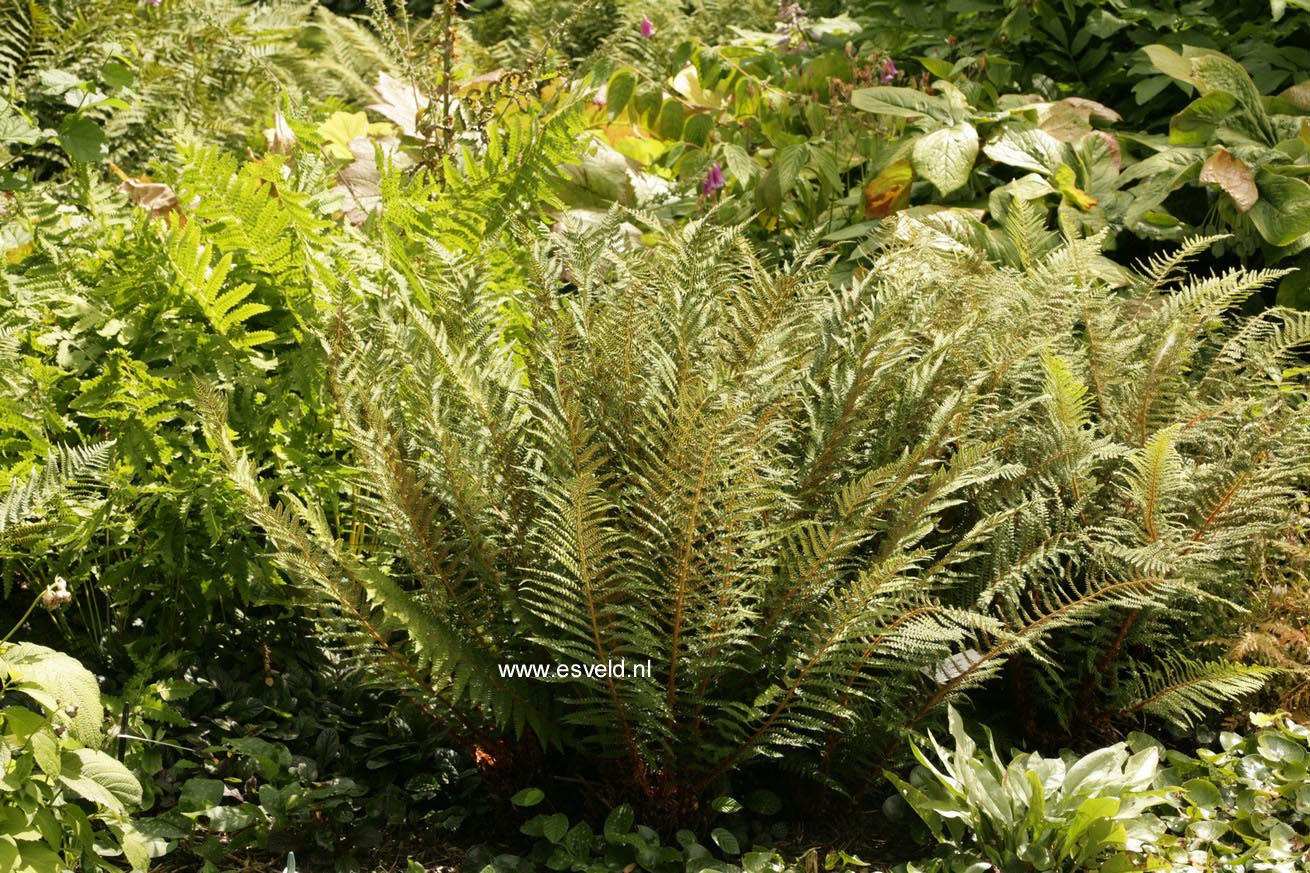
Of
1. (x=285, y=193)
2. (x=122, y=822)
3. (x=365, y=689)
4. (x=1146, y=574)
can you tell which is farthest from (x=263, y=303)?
(x=1146, y=574)

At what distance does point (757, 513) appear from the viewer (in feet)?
5.85

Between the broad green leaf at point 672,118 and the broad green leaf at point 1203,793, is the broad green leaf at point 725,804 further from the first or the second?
the broad green leaf at point 672,118

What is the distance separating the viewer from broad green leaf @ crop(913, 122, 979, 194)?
3514 mm

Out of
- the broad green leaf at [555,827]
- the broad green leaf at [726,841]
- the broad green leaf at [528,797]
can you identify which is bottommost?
the broad green leaf at [726,841]

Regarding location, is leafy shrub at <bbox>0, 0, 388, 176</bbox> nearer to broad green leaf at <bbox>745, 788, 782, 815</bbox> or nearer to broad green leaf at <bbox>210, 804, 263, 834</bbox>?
broad green leaf at <bbox>210, 804, 263, 834</bbox>

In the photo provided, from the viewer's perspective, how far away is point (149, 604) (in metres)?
2.20

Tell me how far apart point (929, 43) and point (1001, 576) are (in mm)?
3546

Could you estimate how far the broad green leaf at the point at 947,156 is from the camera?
3514 mm

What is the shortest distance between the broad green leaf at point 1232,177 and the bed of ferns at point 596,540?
2.47ft

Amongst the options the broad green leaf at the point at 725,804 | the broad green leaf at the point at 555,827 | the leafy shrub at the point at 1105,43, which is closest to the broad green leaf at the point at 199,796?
the broad green leaf at the point at 555,827

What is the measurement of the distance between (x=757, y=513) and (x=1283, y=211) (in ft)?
7.40

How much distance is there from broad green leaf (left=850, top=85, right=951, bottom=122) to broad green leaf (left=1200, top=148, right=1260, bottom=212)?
0.79 meters

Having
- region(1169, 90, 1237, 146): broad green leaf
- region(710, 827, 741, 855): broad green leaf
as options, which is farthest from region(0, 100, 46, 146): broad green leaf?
region(1169, 90, 1237, 146): broad green leaf

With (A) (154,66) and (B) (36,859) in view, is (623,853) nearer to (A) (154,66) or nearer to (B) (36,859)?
(B) (36,859)
